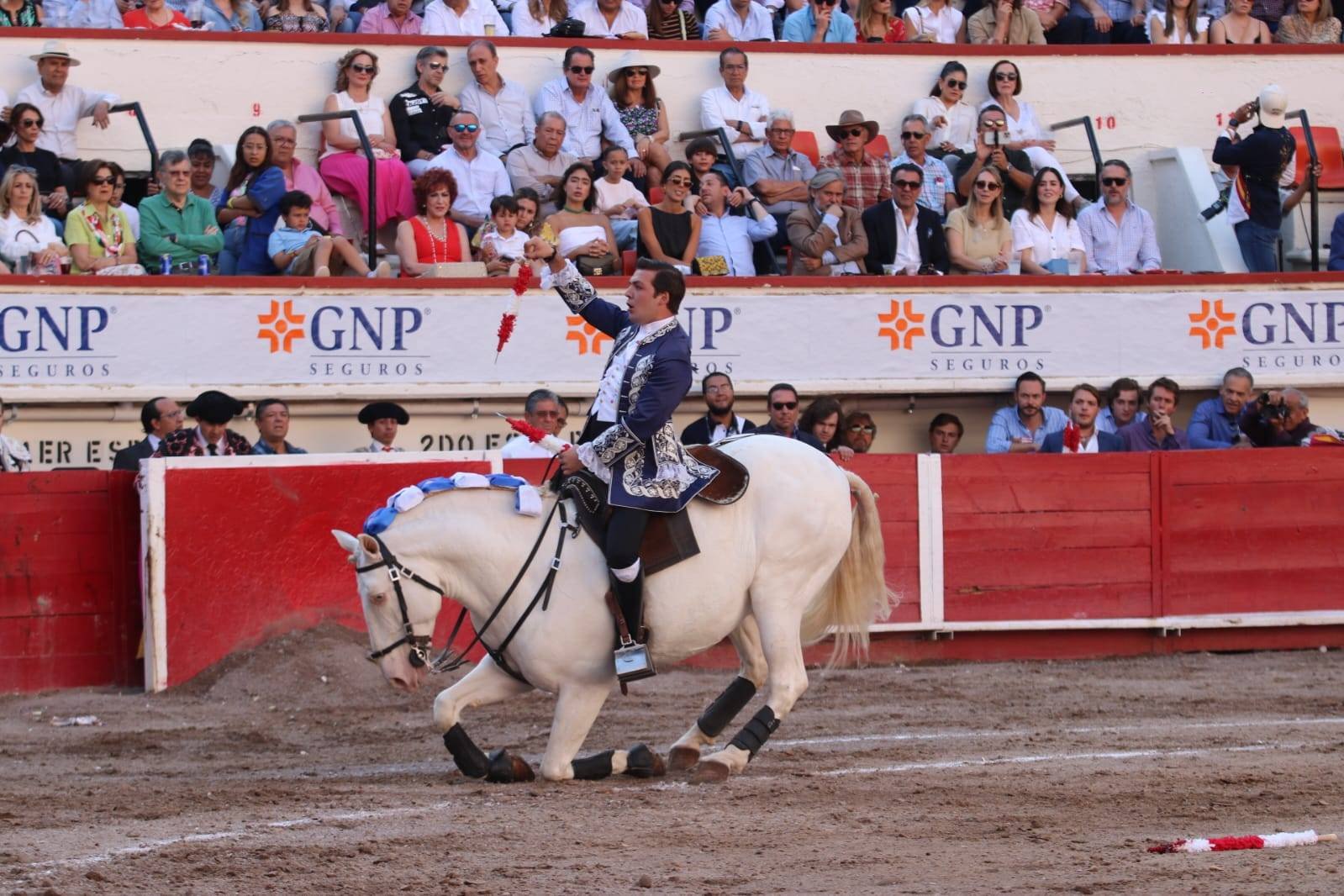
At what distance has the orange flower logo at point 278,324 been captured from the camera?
1158 centimetres

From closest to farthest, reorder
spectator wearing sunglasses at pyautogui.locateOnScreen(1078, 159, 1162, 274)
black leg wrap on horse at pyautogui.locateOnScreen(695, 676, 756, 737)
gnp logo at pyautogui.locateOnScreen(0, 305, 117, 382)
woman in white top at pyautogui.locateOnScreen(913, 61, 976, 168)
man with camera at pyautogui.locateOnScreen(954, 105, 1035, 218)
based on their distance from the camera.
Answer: black leg wrap on horse at pyautogui.locateOnScreen(695, 676, 756, 737) < gnp logo at pyautogui.locateOnScreen(0, 305, 117, 382) < spectator wearing sunglasses at pyautogui.locateOnScreen(1078, 159, 1162, 274) < man with camera at pyautogui.locateOnScreen(954, 105, 1035, 218) < woman in white top at pyautogui.locateOnScreen(913, 61, 976, 168)

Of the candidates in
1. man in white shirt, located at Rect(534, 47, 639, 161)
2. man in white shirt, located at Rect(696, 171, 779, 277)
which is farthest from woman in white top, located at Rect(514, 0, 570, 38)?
man in white shirt, located at Rect(696, 171, 779, 277)

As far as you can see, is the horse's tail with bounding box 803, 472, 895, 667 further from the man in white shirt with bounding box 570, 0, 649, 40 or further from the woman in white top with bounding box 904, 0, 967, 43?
the woman in white top with bounding box 904, 0, 967, 43

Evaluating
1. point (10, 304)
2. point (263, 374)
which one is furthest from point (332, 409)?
point (10, 304)

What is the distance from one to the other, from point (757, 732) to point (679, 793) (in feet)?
1.70

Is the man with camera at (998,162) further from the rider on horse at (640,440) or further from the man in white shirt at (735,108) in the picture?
the rider on horse at (640,440)

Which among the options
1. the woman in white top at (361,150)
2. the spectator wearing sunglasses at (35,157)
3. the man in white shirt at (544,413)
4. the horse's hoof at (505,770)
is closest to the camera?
the horse's hoof at (505,770)

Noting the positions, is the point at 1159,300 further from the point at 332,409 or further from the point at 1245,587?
the point at 332,409

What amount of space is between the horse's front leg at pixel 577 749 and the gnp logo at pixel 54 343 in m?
5.41

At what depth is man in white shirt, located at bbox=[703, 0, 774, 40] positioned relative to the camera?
1487cm

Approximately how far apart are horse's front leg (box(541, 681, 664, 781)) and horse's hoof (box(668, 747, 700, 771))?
0.06 m

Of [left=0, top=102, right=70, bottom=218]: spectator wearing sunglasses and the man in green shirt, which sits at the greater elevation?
[left=0, top=102, right=70, bottom=218]: spectator wearing sunglasses

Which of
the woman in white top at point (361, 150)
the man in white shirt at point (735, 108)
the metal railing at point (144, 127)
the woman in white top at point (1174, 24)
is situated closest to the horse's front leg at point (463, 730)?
the woman in white top at point (361, 150)

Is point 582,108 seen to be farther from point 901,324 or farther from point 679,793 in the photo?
point 679,793
